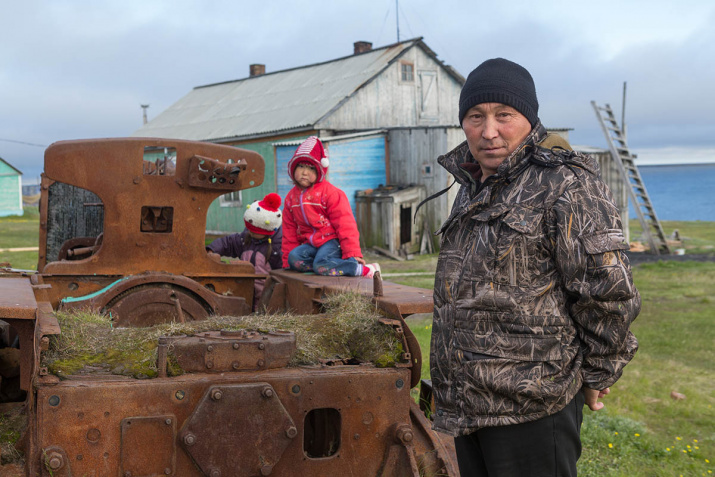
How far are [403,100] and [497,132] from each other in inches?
792

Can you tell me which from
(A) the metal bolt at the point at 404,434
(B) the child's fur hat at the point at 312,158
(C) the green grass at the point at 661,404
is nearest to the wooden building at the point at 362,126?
(C) the green grass at the point at 661,404

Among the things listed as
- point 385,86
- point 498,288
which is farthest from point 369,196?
point 498,288

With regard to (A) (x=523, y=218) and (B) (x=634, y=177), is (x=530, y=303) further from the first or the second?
(B) (x=634, y=177)

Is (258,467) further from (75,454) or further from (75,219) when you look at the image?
(75,219)

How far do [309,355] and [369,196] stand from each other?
15589 millimetres

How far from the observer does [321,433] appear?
3572 millimetres

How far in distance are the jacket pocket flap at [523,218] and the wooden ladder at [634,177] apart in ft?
57.2

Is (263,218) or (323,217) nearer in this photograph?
(323,217)

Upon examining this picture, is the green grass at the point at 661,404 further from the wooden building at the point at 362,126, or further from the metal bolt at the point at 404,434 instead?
the wooden building at the point at 362,126

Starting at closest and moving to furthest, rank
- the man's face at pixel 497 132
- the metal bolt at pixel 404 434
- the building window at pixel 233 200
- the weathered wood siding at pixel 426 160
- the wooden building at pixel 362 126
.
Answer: the man's face at pixel 497 132 < the metal bolt at pixel 404 434 < the weathered wood siding at pixel 426 160 < the wooden building at pixel 362 126 < the building window at pixel 233 200

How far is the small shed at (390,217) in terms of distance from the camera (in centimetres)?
1828

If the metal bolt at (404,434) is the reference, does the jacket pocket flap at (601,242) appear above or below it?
above

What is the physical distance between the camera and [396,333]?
138 inches

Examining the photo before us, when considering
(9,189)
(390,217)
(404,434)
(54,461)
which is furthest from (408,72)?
(9,189)
